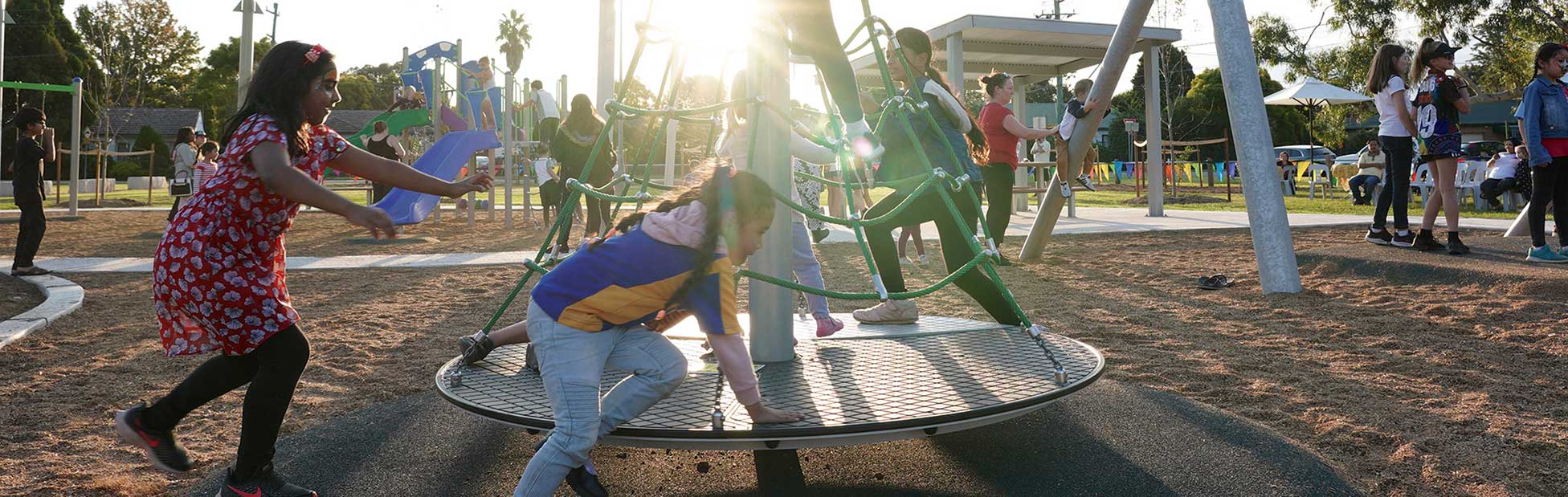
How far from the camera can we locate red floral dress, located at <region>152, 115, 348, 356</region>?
267 centimetres

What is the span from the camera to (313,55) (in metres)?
2.83

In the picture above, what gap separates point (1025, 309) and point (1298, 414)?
266 centimetres

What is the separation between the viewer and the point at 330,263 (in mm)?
9367

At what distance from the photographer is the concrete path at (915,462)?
3000mm

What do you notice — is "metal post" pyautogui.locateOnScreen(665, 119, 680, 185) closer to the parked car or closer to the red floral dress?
the red floral dress

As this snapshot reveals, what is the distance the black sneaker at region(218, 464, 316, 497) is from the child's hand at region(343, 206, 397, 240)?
2.40 feet

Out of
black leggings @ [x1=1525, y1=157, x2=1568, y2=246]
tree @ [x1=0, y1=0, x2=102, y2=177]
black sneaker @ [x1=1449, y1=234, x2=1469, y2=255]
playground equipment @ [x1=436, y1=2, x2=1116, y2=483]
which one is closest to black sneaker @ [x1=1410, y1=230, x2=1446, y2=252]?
black sneaker @ [x1=1449, y1=234, x2=1469, y2=255]

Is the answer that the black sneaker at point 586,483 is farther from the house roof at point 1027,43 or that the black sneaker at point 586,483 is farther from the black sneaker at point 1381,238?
the house roof at point 1027,43

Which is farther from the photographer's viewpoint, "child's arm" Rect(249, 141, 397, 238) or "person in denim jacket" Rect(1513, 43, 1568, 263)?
"person in denim jacket" Rect(1513, 43, 1568, 263)

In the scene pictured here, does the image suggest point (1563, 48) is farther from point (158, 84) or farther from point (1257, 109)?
point (158, 84)

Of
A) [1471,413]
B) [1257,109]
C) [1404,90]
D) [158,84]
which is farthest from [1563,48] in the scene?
[158,84]

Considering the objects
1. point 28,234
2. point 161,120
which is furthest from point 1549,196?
point 161,120

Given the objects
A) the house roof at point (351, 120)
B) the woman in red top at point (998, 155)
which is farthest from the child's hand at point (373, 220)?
the house roof at point (351, 120)

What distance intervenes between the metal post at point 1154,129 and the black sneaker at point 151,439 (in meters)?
13.2
